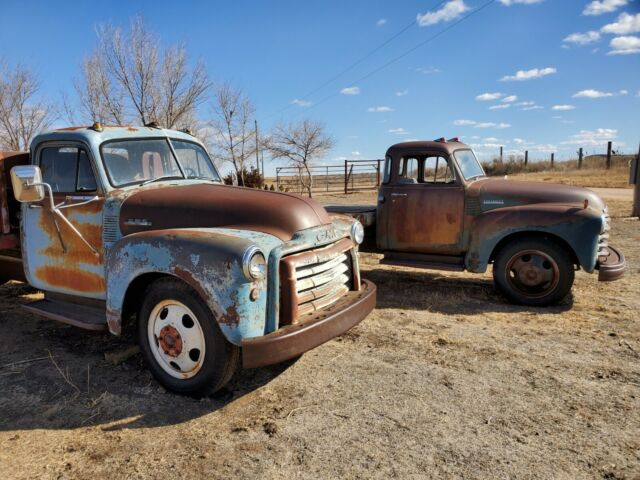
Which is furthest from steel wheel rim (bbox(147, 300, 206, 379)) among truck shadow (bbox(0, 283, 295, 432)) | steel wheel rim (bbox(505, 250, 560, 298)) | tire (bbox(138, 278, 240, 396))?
steel wheel rim (bbox(505, 250, 560, 298))

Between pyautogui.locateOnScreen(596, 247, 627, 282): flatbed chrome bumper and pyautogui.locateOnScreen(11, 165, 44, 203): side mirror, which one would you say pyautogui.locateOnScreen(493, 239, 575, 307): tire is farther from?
pyautogui.locateOnScreen(11, 165, 44, 203): side mirror

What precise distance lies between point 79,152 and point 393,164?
4.05 m

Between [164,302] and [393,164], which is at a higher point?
[393,164]

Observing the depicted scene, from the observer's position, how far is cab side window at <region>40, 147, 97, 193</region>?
4.02m

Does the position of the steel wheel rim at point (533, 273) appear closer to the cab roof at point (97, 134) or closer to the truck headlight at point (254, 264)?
the truck headlight at point (254, 264)

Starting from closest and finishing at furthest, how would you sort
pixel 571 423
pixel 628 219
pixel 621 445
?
pixel 621 445 < pixel 571 423 < pixel 628 219

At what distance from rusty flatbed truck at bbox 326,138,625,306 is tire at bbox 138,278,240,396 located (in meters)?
3.66

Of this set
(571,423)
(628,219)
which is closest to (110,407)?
(571,423)

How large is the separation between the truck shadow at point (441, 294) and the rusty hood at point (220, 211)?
8.11 feet

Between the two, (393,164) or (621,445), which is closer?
(621,445)

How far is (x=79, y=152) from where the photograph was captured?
160 inches

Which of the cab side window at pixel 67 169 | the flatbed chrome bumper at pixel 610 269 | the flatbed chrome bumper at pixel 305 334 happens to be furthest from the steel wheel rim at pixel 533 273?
the cab side window at pixel 67 169

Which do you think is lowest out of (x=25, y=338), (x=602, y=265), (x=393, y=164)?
(x=25, y=338)

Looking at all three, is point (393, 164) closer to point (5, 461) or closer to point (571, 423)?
point (571, 423)
